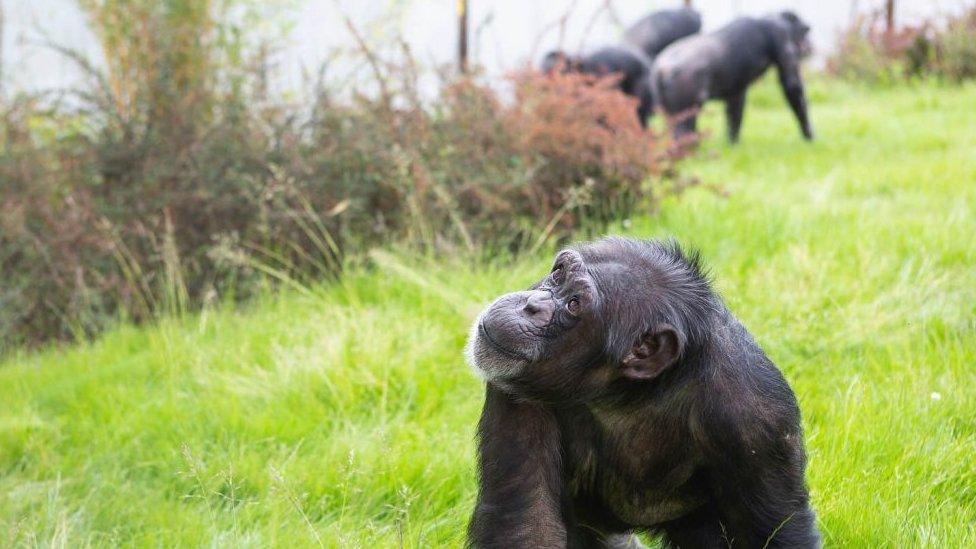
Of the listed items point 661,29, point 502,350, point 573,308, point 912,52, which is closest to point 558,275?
point 573,308

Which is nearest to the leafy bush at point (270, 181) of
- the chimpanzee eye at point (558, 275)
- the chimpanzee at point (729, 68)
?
the chimpanzee eye at point (558, 275)

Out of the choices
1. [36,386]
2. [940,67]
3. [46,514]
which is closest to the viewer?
[46,514]

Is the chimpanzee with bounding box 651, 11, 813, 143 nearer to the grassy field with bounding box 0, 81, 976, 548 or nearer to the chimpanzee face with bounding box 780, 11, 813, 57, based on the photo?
the chimpanzee face with bounding box 780, 11, 813, 57

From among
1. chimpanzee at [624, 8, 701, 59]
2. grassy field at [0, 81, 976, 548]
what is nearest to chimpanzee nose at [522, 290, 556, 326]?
grassy field at [0, 81, 976, 548]

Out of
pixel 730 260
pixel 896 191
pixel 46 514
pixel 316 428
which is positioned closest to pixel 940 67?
pixel 896 191

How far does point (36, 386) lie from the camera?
5.33 metres

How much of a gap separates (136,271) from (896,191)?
5305 millimetres

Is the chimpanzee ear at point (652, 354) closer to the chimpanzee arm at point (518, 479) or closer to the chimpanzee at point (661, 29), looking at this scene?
the chimpanzee arm at point (518, 479)

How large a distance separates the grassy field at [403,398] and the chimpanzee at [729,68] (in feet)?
15.2

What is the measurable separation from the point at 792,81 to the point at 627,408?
30.8ft

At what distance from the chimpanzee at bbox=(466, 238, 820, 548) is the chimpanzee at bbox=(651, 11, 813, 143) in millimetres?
8444

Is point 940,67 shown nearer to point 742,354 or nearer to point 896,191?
point 896,191

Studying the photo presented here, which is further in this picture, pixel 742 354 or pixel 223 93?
pixel 223 93

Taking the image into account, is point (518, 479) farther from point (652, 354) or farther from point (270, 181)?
point (270, 181)
